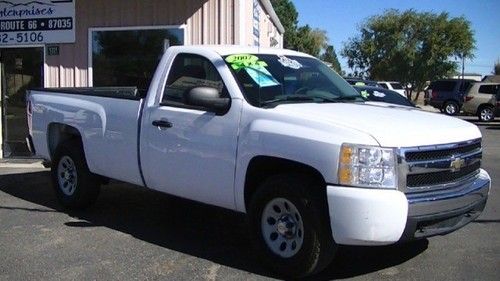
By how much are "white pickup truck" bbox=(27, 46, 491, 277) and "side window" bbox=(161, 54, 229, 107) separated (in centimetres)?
1

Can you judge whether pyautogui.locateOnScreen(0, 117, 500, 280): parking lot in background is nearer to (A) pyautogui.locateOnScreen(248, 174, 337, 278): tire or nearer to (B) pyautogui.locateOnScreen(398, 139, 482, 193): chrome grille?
(A) pyautogui.locateOnScreen(248, 174, 337, 278): tire

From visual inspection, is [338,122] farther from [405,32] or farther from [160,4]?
[405,32]

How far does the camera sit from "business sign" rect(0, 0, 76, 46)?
1182cm

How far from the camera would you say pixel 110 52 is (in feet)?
38.6

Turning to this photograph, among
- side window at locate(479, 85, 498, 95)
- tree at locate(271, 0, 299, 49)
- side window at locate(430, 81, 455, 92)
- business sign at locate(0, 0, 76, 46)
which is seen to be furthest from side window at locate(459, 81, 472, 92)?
tree at locate(271, 0, 299, 49)

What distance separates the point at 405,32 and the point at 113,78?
42771mm

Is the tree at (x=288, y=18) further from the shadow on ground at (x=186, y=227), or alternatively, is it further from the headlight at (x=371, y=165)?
the headlight at (x=371, y=165)

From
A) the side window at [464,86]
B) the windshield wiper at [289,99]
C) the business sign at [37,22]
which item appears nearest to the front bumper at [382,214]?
the windshield wiper at [289,99]

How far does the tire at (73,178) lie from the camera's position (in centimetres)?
710

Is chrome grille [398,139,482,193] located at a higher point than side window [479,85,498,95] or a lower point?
lower

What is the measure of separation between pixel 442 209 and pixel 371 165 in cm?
72

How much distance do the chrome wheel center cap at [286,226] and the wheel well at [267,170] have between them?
385mm

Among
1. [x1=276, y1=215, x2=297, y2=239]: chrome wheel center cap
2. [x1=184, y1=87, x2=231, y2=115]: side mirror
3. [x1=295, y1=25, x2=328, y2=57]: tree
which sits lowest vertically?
[x1=276, y1=215, x2=297, y2=239]: chrome wheel center cap

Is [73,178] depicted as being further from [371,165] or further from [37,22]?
[37,22]
